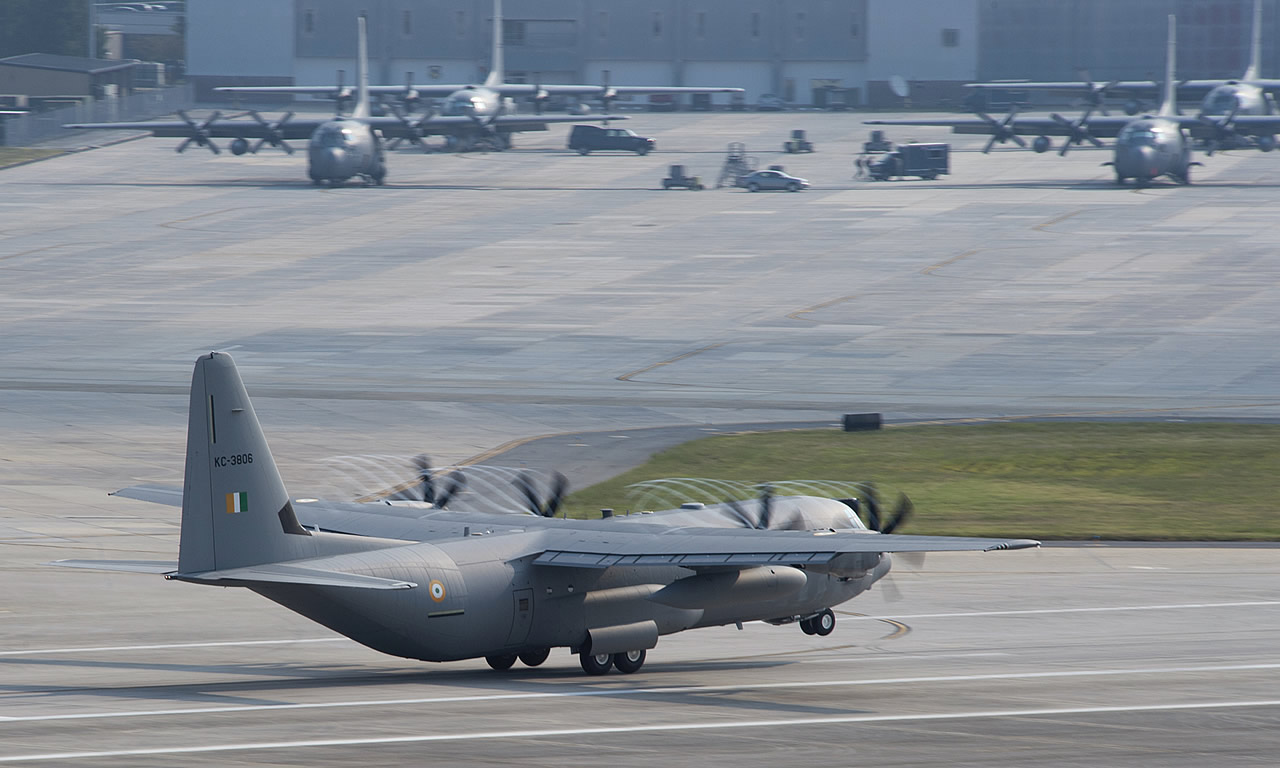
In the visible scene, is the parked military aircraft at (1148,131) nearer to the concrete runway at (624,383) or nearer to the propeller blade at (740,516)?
the concrete runway at (624,383)

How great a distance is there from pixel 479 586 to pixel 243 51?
174684mm

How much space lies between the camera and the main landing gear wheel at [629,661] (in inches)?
1211

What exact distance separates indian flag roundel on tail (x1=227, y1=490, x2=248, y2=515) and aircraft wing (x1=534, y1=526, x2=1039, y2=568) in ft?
17.3

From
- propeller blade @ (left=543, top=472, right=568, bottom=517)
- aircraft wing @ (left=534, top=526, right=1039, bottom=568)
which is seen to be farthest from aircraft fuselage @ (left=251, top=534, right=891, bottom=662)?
propeller blade @ (left=543, top=472, right=568, bottom=517)

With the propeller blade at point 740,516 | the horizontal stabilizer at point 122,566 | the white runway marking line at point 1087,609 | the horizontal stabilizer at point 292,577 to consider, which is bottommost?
the white runway marking line at point 1087,609

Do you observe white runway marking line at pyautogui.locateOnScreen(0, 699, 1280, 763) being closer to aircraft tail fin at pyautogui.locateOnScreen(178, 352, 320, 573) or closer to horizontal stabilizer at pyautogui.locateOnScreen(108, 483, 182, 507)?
aircraft tail fin at pyautogui.locateOnScreen(178, 352, 320, 573)

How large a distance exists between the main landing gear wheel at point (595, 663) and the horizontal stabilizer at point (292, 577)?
4354 millimetres

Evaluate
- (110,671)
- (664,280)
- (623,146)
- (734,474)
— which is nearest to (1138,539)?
(734,474)

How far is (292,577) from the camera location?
86.6ft

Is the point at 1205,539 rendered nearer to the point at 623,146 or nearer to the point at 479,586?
the point at 479,586

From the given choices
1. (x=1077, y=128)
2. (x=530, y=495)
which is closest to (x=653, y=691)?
(x=530, y=495)

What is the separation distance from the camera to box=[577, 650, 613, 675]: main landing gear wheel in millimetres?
30203

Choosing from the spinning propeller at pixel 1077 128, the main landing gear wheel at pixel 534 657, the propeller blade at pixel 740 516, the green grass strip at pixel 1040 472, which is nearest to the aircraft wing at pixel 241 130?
the spinning propeller at pixel 1077 128

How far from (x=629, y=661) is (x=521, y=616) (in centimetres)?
267
